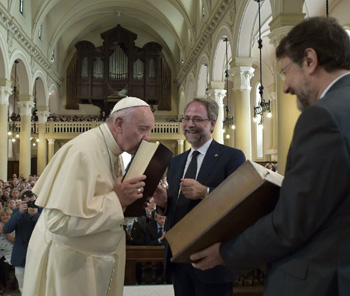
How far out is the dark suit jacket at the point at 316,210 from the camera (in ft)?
3.89

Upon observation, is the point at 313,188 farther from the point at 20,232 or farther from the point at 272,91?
the point at 272,91

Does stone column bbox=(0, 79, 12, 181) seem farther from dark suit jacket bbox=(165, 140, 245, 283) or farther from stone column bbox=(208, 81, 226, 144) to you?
dark suit jacket bbox=(165, 140, 245, 283)

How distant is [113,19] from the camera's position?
1016 inches

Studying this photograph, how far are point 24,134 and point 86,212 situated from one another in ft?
58.8

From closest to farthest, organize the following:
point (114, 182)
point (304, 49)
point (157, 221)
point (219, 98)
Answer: point (304, 49) → point (114, 182) → point (157, 221) → point (219, 98)

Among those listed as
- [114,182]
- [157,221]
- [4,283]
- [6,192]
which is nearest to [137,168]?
[114,182]

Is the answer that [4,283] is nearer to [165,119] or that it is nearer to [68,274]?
[68,274]

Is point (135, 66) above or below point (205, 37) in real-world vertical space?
above

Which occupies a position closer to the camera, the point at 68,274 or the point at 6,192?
the point at 68,274

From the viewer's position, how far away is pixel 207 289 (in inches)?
90.5

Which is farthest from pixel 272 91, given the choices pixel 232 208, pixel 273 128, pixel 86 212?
pixel 232 208

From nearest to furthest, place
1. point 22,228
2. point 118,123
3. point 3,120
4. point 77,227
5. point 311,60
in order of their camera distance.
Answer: point 311,60, point 77,227, point 118,123, point 22,228, point 3,120

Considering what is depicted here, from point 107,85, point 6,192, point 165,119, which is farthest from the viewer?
point 165,119

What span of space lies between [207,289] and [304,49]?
63.4 inches
